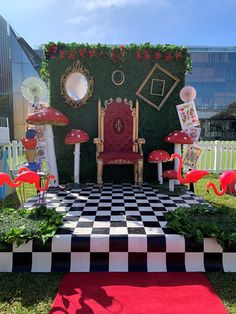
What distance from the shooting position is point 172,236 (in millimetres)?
2402

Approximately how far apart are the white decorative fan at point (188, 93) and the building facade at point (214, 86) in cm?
2699

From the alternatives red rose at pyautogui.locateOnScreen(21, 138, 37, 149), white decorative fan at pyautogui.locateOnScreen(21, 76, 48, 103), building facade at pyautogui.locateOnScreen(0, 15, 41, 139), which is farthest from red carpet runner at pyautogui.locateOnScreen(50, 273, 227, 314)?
building facade at pyautogui.locateOnScreen(0, 15, 41, 139)

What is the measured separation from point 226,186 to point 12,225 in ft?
7.39

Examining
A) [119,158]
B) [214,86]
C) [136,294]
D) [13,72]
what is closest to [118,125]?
[119,158]

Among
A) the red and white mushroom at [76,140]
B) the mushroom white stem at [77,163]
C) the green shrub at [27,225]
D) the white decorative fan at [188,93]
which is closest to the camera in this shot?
the green shrub at [27,225]

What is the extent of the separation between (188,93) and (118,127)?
61.6 inches

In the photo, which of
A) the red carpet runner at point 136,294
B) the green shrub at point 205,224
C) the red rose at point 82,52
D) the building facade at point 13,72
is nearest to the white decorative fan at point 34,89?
the red rose at point 82,52

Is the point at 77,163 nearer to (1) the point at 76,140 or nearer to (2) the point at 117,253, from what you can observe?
(1) the point at 76,140

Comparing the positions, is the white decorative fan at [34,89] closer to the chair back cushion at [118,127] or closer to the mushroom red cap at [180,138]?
the chair back cushion at [118,127]

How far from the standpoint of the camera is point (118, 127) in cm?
517

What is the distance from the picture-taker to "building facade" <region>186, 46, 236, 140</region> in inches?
1211

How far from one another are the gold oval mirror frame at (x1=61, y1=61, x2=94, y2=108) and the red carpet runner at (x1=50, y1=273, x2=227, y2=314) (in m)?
3.74

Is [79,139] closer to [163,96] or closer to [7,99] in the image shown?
[163,96]

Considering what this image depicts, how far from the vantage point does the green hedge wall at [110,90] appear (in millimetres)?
5043
